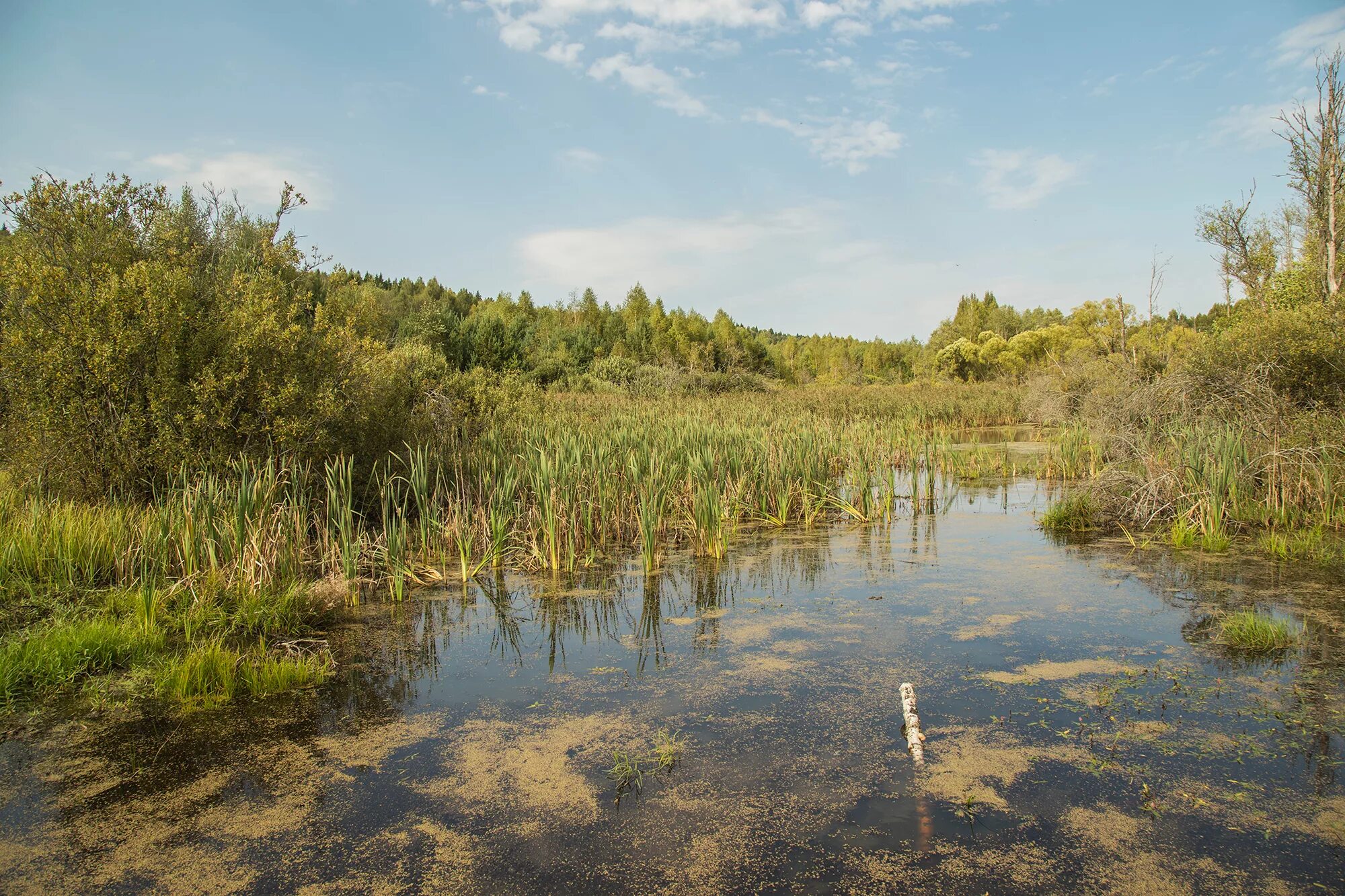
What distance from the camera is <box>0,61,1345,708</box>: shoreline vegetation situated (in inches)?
167

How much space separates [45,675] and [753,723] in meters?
3.30

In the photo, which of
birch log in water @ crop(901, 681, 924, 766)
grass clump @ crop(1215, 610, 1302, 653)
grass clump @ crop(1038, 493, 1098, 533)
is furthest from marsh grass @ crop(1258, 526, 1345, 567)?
birch log in water @ crop(901, 681, 924, 766)

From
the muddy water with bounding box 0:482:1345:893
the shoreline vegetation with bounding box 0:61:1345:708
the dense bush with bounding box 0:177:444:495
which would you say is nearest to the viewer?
the muddy water with bounding box 0:482:1345:893

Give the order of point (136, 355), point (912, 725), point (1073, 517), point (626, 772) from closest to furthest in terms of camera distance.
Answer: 1. point (626, 772)
2. point (912, 725)
3. point (136, 355)
4. point (1073, 517)

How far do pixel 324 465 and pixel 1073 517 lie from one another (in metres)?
6.62

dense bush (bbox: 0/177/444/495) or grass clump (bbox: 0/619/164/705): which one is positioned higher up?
dense bush (bbox: 0/177/444/495)

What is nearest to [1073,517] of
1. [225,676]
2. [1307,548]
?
[1307,548]

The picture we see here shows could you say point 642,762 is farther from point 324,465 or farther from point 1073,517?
point 1073,517

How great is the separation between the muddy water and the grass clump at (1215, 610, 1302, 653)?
0.11m

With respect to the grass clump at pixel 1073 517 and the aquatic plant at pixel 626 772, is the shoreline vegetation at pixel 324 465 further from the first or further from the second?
the aquatic plant at pixel 626 772

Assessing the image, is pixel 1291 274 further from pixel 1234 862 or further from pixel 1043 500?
pixel 1234 862

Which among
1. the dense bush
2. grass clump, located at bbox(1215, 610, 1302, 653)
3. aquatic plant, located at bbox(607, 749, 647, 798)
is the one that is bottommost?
aquatic plant, located at bbox(607, 749, 647, 798)

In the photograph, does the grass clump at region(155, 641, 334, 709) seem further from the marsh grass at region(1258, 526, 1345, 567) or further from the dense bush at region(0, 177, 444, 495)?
the marsh grass at region(1258, 526, 1345, 567)

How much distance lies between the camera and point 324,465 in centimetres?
602
